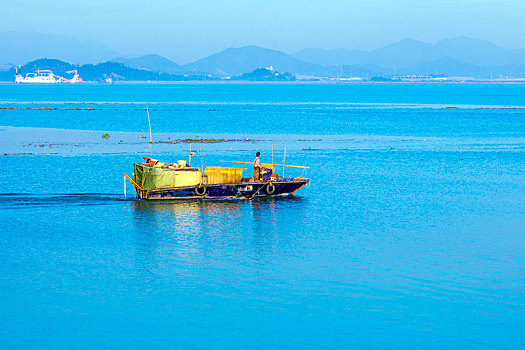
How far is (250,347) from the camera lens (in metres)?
22.6

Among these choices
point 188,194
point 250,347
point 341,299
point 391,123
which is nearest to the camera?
point 250,347

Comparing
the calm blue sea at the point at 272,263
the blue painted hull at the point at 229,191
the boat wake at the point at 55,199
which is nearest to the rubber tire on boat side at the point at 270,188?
the blue painted hull at the point at 229,191

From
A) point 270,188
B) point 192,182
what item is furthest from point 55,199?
point 270,188

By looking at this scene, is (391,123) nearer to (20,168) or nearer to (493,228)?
(20,168)

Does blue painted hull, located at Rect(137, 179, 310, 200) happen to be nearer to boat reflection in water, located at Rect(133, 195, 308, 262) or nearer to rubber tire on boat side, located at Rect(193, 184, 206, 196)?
rubber tire on boat side, located at Rect(193, 184, 206, 196)

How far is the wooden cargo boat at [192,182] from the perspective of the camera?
45.5 metres

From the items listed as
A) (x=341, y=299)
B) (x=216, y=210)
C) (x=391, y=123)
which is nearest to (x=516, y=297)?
(x=341, y=299)

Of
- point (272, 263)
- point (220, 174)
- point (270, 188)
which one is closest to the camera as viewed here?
point (272, 263)

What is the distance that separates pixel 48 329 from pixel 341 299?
11.0 metres

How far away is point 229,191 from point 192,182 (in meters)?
2.68

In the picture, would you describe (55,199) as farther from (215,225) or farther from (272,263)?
(272,263)

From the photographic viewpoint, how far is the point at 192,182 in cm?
4591

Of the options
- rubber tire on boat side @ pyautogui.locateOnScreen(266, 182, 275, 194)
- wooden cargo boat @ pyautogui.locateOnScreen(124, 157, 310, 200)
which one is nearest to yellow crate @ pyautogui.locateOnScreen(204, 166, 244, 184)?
wooden cargo boat @ pyautogui.locateOnScreen(124, 157, 310, 200)

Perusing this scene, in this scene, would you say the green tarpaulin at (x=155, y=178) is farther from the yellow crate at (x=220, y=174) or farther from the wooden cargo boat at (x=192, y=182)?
the yellow crate at (x=220, y=174)
